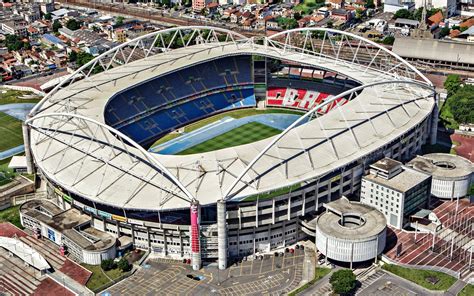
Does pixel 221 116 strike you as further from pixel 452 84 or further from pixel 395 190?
pixel 395 190

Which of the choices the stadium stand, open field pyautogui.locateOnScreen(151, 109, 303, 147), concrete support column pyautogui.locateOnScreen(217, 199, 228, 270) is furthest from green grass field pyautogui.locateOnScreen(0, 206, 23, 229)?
concrete support column pyautogui.locateOnScreen(217, 199, 228, 270)

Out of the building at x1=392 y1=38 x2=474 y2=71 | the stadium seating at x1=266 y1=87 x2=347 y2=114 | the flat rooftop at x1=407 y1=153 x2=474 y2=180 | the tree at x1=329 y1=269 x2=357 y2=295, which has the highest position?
the building at x1=392 y1=38 x2=474 y2=71

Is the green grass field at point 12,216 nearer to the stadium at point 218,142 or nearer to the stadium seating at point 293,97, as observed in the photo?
the stadium at point 218,142

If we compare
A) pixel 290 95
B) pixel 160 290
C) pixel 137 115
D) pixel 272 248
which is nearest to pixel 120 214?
pixel 160 290

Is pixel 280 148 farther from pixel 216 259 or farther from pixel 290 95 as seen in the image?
pixel 290 95

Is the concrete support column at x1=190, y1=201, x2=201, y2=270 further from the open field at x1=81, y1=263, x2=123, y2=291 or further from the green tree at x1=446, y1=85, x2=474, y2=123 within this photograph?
the green tree at x1=446, y1=85, x2=474, y2=123
